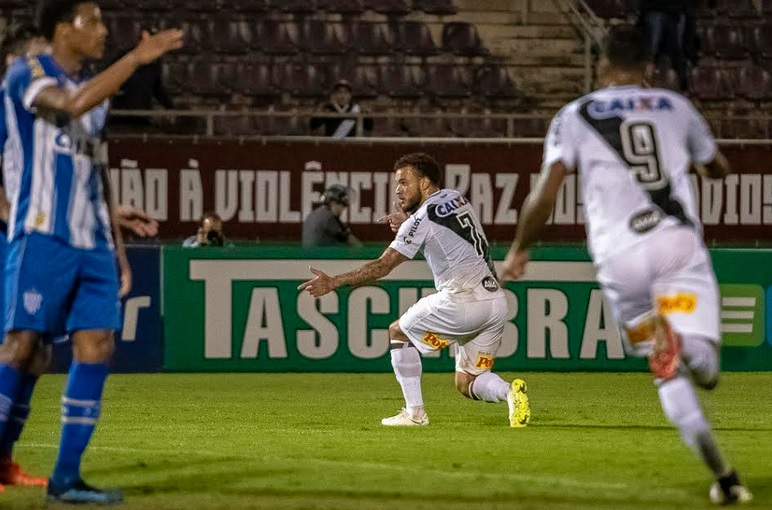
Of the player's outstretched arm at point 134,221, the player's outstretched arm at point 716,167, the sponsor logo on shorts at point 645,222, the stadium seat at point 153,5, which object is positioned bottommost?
the player's outstretched arm at point 134,221

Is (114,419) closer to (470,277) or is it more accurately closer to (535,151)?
(470,277)

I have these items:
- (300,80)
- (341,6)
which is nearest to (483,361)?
(300,80)

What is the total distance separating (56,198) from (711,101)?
16.2 meters

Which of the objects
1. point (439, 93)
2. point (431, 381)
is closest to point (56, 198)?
point (431, 381)

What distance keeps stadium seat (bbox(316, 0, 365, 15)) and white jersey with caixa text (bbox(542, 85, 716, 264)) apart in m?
14.8

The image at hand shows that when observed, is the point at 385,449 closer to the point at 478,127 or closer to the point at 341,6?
the point at 478,127

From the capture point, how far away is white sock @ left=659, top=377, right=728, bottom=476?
6418 mm

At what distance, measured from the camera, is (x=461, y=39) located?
21.5 m

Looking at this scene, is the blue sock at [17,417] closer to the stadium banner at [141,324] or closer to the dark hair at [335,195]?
the stadium banner at [141,324]

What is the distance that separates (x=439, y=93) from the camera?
68.9 feet

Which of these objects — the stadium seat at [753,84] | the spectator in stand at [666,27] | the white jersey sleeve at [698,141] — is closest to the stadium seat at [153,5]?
the spectator in stand at [666,27]

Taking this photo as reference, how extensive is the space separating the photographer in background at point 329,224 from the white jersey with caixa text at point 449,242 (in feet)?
18.5

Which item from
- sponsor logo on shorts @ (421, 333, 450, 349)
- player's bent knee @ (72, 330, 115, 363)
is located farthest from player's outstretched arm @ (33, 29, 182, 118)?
sponsor logo on shorts @ (421, 333, 450, 349)

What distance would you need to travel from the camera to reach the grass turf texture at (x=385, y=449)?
23.3ft
